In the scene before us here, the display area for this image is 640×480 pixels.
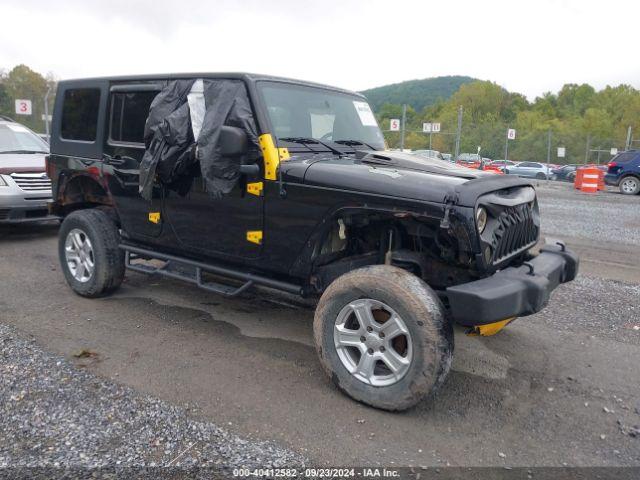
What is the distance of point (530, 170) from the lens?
32.9 metres

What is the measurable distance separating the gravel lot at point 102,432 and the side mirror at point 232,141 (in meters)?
1.69

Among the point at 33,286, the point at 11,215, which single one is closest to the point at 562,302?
Answer: the point at 33,286

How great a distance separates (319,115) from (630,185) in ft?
58.3

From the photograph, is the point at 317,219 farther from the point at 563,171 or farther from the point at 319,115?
the point at 563,171

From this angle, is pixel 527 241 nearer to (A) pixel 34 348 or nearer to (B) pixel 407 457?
Answer: (B) pixel 407 457

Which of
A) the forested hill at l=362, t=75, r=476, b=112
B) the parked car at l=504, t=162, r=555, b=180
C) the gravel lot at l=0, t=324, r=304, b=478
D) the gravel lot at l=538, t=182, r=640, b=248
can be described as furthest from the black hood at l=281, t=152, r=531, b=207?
the forested hill at l=362, t=75, r=476, b=112

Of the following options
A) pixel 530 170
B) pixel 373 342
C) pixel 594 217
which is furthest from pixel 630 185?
pixel 373 342

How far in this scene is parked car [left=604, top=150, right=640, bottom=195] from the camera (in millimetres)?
18453

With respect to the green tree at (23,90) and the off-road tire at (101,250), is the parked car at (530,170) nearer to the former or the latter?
the green tree at (23,90)

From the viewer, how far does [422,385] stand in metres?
3.12

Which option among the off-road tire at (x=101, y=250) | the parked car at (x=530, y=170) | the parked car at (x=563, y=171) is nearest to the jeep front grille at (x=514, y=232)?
the off-road tire at (x=101, y=250)

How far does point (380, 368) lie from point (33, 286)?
416cm

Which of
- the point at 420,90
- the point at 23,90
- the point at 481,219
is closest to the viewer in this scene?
the point at 481,219

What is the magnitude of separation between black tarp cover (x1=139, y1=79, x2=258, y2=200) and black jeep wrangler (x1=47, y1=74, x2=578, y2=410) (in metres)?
0.01
